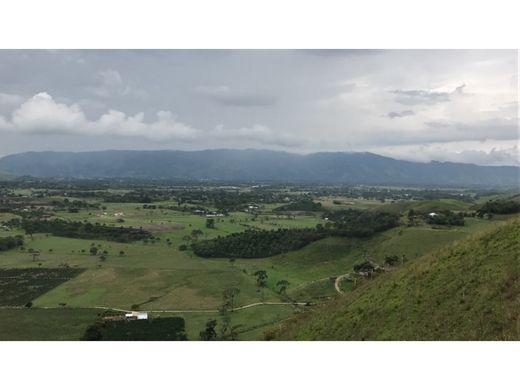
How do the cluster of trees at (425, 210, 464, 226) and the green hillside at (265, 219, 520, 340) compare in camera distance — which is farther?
the cluster of trees at (425, 210, 464, 226)

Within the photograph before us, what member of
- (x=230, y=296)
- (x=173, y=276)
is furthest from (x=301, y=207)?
(x=230, y=296)

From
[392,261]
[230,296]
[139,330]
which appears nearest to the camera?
[139,330]

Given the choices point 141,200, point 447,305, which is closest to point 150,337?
point 447,305

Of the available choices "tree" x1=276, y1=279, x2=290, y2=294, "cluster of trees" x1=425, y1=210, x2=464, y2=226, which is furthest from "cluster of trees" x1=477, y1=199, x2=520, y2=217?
"tree" x1=276, y1=279, x2=290, y2=294

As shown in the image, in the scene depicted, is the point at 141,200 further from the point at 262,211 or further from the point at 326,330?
the point at 326,330

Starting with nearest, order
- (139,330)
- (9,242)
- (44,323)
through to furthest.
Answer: (139,330) < (44,323) < (9,242)

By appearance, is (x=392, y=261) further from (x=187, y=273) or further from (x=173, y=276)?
(x=173, y=276)

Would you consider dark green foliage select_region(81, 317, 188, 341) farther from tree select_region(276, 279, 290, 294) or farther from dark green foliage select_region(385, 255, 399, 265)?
dark green foliage select_region(385, 255, 399, 265)
